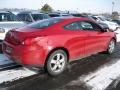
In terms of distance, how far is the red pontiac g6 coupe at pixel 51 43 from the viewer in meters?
5.30

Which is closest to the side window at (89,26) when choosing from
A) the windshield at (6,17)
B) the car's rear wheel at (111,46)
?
→ the car's rear wheel at (111,46)

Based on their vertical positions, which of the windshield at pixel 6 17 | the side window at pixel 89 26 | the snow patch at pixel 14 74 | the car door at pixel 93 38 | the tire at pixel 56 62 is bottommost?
the snow patch at pixel 14 74

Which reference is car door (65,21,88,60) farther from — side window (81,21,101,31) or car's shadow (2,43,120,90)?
car's shadow (2,43,120,90)

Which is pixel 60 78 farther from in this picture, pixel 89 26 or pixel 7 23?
pixel 7 23

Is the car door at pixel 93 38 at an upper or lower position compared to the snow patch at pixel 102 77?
upper

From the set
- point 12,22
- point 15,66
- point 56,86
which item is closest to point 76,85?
point 56,86

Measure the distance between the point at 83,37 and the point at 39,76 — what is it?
1.85 meters

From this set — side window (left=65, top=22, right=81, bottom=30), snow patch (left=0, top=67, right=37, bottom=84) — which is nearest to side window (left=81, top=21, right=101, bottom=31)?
side window (left=65, top=22, right=81, bottom=30)

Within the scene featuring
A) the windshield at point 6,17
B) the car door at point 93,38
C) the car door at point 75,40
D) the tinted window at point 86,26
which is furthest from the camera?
the windshield at point 6,17

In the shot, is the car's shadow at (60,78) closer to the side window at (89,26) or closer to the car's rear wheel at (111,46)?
the car's rear wheel at (111,46)

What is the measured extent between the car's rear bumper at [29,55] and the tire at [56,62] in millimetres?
256

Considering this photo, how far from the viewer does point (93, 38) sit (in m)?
7.12

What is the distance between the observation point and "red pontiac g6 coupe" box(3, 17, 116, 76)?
530 cm

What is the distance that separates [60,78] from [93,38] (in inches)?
83.5
